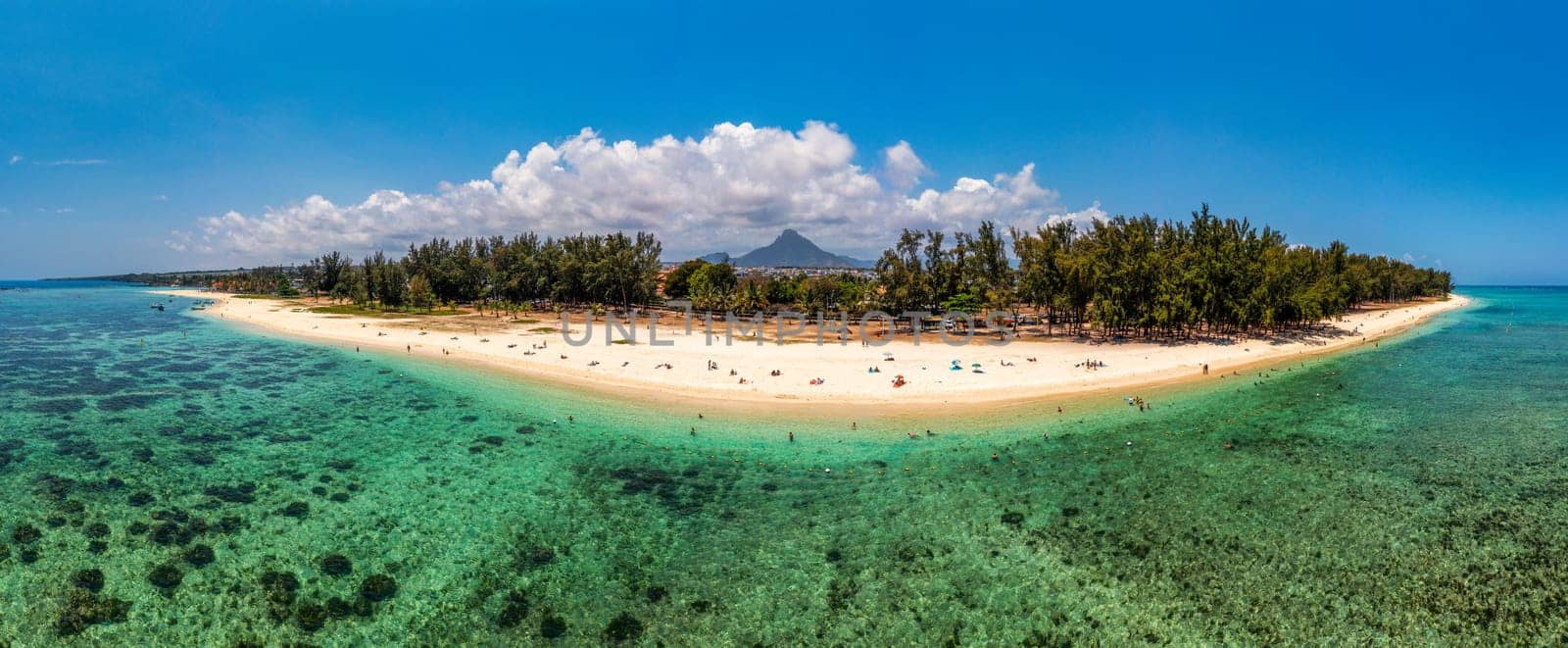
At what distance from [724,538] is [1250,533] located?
54.9 ft

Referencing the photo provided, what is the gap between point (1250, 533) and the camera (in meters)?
18.8

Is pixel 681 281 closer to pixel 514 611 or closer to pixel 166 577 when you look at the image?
pixel 166 577

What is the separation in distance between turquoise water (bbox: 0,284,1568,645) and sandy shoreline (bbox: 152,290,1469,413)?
4.52m

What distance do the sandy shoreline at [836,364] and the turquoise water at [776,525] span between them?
4.52m

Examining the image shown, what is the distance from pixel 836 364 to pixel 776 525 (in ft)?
89.8

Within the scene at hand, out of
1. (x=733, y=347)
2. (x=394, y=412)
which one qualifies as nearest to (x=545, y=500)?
(x=394, y=412)

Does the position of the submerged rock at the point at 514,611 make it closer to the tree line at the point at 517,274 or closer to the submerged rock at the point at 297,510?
the submerged rock at the point at 297,510

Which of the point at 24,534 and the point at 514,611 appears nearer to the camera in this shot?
the point at 514,611

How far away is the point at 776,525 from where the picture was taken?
65.7 ft

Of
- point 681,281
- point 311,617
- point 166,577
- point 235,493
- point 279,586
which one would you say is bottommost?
point 311,617

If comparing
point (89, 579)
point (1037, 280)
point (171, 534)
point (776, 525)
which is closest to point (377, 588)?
point (89, 579)

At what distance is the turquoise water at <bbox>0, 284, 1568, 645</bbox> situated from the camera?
14.8 m

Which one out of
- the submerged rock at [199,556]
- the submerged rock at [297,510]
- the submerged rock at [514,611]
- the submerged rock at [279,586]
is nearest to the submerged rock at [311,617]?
the submerged rock at [279,586]

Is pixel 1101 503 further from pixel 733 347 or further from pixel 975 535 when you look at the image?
pixel 733 347
